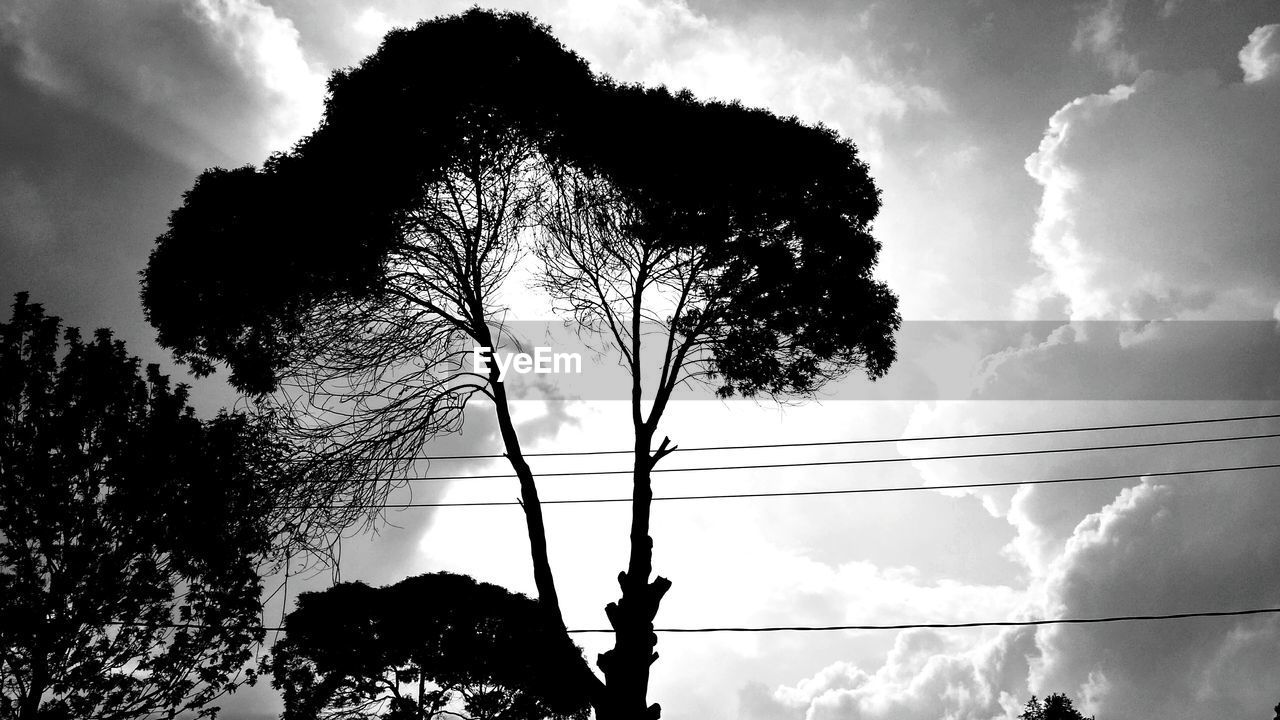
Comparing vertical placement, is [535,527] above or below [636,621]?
above

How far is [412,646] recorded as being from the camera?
16.5m

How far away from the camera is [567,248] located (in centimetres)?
963

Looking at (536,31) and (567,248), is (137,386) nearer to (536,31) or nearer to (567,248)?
(567,248)

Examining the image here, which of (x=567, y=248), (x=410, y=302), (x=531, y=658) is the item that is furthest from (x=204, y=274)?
(x=531, y=658)

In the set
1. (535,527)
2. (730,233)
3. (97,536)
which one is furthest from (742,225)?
(97,536)

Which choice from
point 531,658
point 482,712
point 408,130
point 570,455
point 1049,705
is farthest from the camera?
point 1049,705

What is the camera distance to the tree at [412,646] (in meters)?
16.0

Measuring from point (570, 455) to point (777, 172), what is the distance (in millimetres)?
5867

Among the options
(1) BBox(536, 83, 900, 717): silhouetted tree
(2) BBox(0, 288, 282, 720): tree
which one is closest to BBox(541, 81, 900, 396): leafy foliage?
(1) BBox(536, 83, 900, 717): silhouetted tree

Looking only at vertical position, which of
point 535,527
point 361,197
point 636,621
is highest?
point 361,197

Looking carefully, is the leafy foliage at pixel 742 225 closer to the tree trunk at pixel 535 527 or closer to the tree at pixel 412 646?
the tree trunk at pixel 535 527

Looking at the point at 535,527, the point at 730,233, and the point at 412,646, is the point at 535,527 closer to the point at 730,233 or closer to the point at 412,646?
the point at 730,233

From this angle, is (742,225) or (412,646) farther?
(412,646)

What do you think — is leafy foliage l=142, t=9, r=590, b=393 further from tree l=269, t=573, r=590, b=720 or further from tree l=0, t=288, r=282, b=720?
tree l=269, t=573, r=590, b=720
